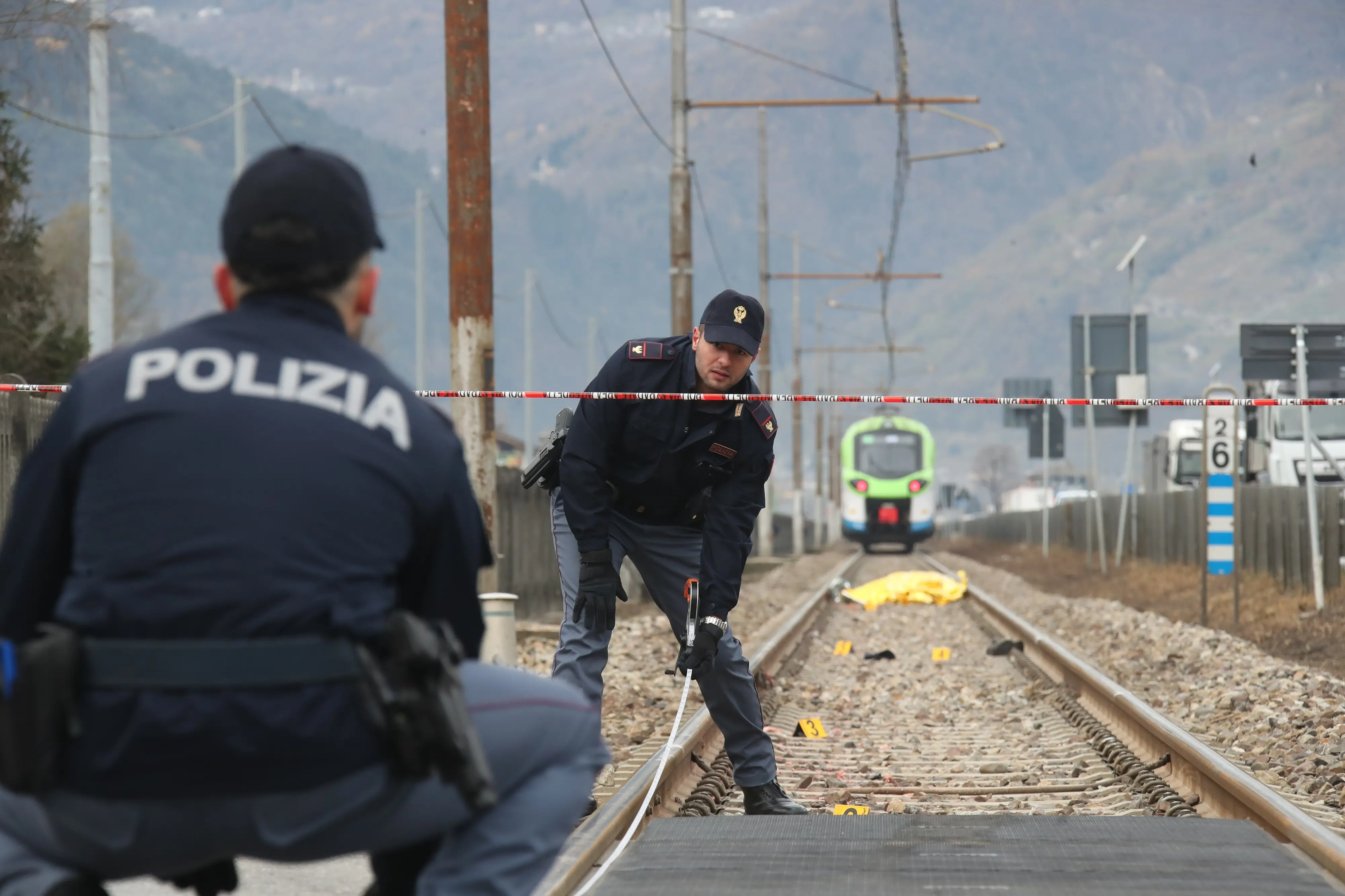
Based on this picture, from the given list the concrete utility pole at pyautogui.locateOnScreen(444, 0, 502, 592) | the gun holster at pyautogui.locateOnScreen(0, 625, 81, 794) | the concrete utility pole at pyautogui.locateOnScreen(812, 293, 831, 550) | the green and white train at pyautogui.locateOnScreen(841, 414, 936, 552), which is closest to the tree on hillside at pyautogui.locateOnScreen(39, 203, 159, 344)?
the green and white train at pyautogui.locateOnScreen(841, 414, 936, 552)

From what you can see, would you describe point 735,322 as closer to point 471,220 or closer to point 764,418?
point 764,418

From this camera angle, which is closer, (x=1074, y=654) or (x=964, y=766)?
(x=964, y=766)

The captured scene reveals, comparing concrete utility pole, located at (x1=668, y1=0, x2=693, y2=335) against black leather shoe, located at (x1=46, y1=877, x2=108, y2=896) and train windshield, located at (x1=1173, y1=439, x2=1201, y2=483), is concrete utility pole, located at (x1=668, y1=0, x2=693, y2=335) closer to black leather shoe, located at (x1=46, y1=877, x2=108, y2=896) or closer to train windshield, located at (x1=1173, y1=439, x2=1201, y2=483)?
train windshield, located at (x1=1173, y1=439, x2=1201, y2=483)

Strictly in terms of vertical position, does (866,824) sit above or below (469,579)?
below

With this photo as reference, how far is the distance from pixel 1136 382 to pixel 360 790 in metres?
22.7

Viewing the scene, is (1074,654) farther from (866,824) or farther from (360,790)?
(360,790)

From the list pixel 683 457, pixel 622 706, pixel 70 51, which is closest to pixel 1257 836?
pixel 683 457

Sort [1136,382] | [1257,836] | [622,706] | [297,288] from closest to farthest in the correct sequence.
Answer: [297,288]
[1257,836]
[622,706]
[1136,382]

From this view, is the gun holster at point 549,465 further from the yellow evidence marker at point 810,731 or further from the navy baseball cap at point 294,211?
the navy baseball cap at point 294,211

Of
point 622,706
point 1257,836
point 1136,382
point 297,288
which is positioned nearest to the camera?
point 297,288

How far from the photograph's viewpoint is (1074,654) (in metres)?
13.6

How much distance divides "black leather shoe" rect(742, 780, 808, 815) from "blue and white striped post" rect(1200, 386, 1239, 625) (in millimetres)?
8859

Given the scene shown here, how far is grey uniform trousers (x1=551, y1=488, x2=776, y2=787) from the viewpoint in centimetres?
624

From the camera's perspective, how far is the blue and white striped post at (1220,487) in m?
15.2
